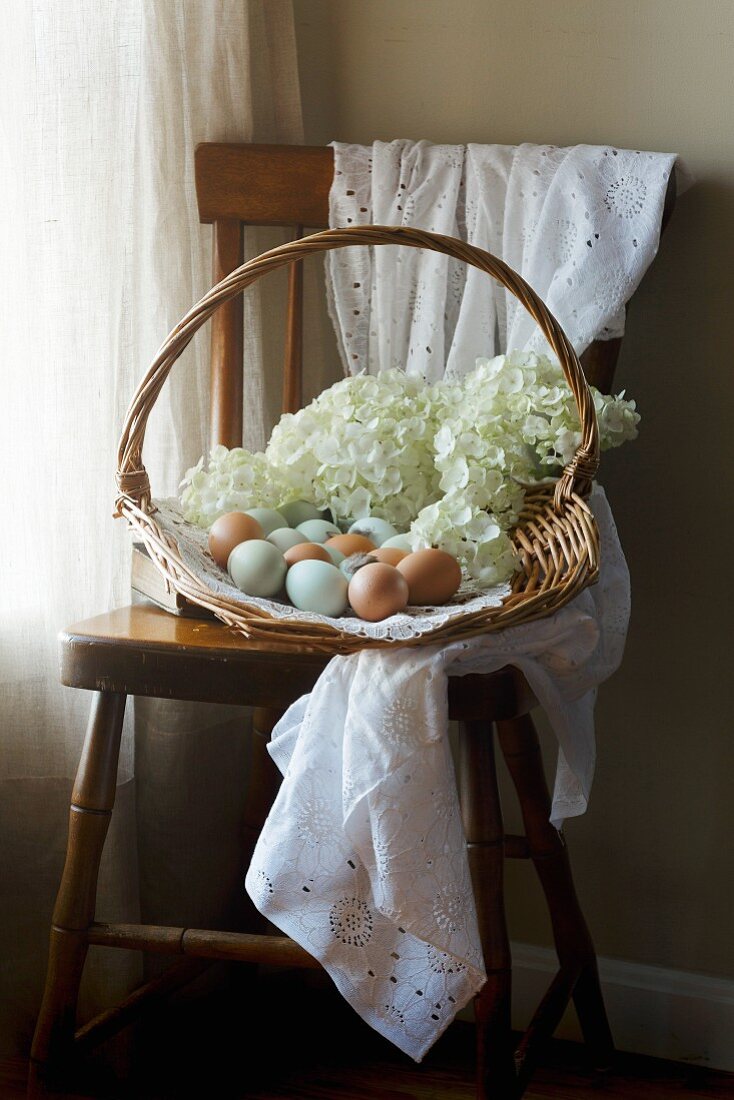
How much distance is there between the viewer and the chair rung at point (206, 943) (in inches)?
31.5

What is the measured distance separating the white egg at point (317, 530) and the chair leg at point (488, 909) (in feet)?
0.66

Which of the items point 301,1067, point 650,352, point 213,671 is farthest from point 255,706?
point 650,352

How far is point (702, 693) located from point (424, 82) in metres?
0.74

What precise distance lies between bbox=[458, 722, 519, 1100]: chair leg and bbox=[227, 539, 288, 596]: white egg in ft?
0.58

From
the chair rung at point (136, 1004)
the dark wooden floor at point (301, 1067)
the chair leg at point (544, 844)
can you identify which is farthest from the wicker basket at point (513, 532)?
the dark wooden floor at point (301, 1067)

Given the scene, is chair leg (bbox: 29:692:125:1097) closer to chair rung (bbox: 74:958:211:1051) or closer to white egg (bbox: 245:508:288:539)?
chair rung (bbox: 74:958:211:1051)

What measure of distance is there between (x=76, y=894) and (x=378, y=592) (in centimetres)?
34

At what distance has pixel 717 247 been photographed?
3.56 feet

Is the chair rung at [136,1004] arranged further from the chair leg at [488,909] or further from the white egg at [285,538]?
the white egg at [285,538]

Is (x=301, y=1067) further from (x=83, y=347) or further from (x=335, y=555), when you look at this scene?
(x=83, y=347)

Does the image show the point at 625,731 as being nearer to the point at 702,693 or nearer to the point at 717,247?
→ the point at 702,693

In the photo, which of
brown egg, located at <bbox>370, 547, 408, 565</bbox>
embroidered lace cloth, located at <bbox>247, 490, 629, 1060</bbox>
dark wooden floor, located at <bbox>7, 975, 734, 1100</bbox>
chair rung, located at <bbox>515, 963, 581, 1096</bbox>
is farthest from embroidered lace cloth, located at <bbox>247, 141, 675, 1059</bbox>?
dark wooden floor, located at <bbox>7, 975, 734, 1100</bbox>

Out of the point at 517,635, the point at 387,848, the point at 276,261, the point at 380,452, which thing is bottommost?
the point at 387,848

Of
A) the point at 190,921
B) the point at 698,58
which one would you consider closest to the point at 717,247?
the point at 698,58
